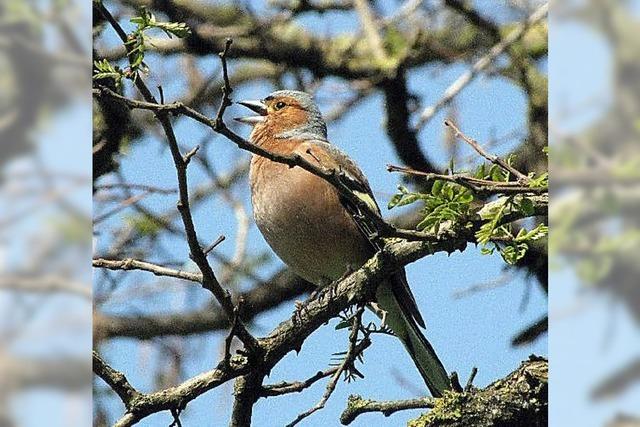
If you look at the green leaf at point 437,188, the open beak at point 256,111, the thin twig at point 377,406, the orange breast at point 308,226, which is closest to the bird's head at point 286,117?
the open beak at point 256,111

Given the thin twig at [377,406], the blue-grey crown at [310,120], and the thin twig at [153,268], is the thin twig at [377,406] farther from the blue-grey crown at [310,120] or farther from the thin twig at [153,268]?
the blue-grey crown at [310,120]

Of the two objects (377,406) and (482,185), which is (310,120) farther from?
(482,185)

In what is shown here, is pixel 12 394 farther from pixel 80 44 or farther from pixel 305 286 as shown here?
pixel 305 286

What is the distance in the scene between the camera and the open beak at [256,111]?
2.36 metres

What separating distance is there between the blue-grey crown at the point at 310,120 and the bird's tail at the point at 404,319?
0.51 meters

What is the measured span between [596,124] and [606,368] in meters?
0.22

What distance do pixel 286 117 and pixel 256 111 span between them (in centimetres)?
9

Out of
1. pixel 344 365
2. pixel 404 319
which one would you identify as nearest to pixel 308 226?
pixel 404 319

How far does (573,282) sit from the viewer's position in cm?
91

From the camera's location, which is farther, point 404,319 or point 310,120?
point 310,120

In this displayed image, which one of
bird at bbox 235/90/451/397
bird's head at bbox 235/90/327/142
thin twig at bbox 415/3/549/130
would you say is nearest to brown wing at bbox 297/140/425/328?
bird at bbox 235/90/451/397

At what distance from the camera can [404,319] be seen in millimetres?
1924

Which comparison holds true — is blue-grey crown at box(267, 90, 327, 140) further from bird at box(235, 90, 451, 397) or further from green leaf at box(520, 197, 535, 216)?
green leaf at box(520, 197, 535, 216)

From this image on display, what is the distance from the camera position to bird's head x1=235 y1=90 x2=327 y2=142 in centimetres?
232
